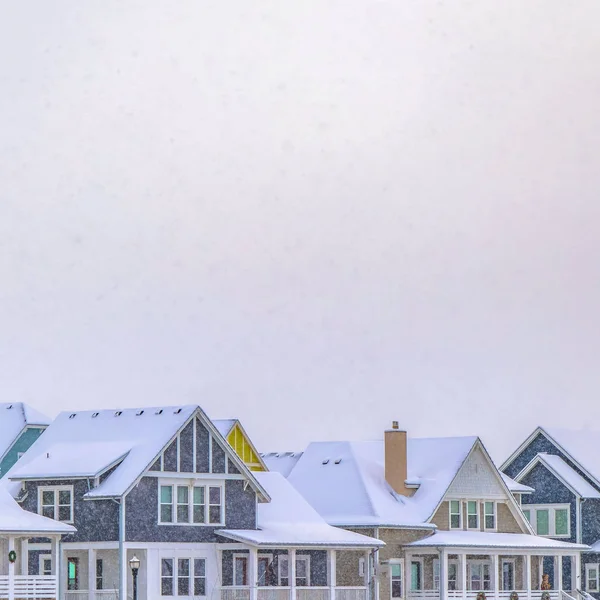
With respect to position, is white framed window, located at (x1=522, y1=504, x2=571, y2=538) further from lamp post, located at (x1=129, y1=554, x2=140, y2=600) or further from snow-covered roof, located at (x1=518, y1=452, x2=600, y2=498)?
lamp post, located at (x1=129, y1=554, x2=140, y2=600)

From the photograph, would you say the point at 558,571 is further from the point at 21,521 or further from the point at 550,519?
the point at 21,521

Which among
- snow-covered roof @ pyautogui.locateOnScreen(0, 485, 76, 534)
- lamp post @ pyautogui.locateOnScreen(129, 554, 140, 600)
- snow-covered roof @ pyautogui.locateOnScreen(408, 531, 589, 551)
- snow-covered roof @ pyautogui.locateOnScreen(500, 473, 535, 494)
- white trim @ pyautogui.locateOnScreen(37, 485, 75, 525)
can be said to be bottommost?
lamp post @ pyautogui.locateOnScreen(129, 554, 140, 600)

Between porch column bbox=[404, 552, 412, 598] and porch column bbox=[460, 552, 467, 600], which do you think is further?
porch column bbox=[460, 552, 467, 600]

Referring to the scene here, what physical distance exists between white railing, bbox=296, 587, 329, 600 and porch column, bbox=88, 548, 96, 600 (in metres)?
7.46

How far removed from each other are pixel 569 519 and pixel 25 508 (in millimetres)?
27196

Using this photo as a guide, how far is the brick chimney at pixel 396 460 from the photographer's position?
6956cm

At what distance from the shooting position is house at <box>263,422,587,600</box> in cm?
6681

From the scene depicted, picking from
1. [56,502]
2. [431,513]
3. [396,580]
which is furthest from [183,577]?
[431,513]

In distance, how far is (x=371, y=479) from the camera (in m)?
69.3

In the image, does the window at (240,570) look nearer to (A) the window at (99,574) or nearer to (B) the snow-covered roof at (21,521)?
(A) the window at (99,574)

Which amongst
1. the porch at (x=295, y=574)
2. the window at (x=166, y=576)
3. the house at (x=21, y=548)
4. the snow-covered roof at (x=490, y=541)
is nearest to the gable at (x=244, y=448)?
the snow-covered roof at (x=490, y=541)

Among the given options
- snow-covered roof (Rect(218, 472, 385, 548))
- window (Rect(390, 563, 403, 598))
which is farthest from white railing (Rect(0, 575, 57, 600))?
window (Rect(390, 563, 403, 598))

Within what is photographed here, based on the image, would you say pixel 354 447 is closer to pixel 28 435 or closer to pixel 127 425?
pixel 127 425

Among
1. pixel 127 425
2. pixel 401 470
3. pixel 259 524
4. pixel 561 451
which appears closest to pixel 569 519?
pixel 561 451
